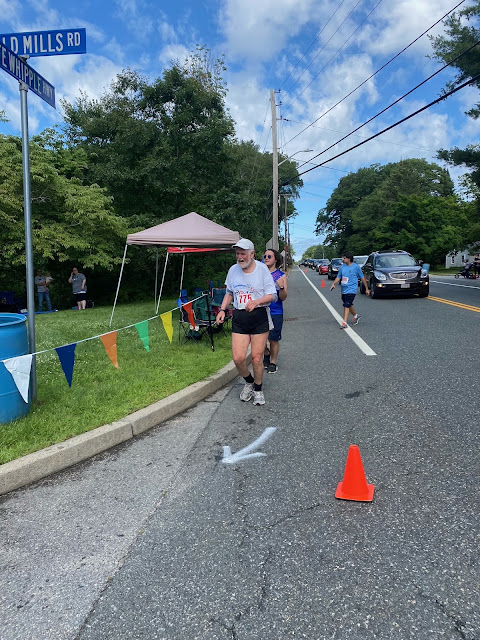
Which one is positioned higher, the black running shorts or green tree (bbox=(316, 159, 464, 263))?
green tree (bbox=(316, 159, 464, 263))

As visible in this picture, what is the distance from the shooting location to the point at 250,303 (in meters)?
5.10

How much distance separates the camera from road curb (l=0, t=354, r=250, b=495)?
356cm

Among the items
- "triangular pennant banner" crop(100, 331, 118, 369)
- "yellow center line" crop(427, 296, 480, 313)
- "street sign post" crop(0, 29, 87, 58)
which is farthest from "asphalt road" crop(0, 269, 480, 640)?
"yellow center line" crop(427, 296, 480, 313)

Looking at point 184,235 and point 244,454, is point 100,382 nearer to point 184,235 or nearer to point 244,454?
point 244,454

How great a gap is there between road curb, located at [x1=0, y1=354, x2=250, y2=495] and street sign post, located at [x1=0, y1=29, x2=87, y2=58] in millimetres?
3543

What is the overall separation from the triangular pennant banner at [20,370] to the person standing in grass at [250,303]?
6.99 feet

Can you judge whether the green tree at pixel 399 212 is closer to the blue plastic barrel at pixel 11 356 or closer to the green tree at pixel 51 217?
the green tree at pixel 51 217

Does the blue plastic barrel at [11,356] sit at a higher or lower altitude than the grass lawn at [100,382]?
higher

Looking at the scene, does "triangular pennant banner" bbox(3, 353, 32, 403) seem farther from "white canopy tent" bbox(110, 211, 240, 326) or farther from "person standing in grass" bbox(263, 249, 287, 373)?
"white canopy tent" bbox(110, 211, 240, 326)

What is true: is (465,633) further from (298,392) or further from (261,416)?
(298,392)

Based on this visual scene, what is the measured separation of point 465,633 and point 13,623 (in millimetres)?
2027

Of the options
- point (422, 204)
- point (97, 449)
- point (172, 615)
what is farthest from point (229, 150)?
point (422, 204)

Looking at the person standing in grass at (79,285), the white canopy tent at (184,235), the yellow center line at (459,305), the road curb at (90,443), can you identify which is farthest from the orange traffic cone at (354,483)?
the person standing in grass at (79,285)

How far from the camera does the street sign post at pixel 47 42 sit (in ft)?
14.1
